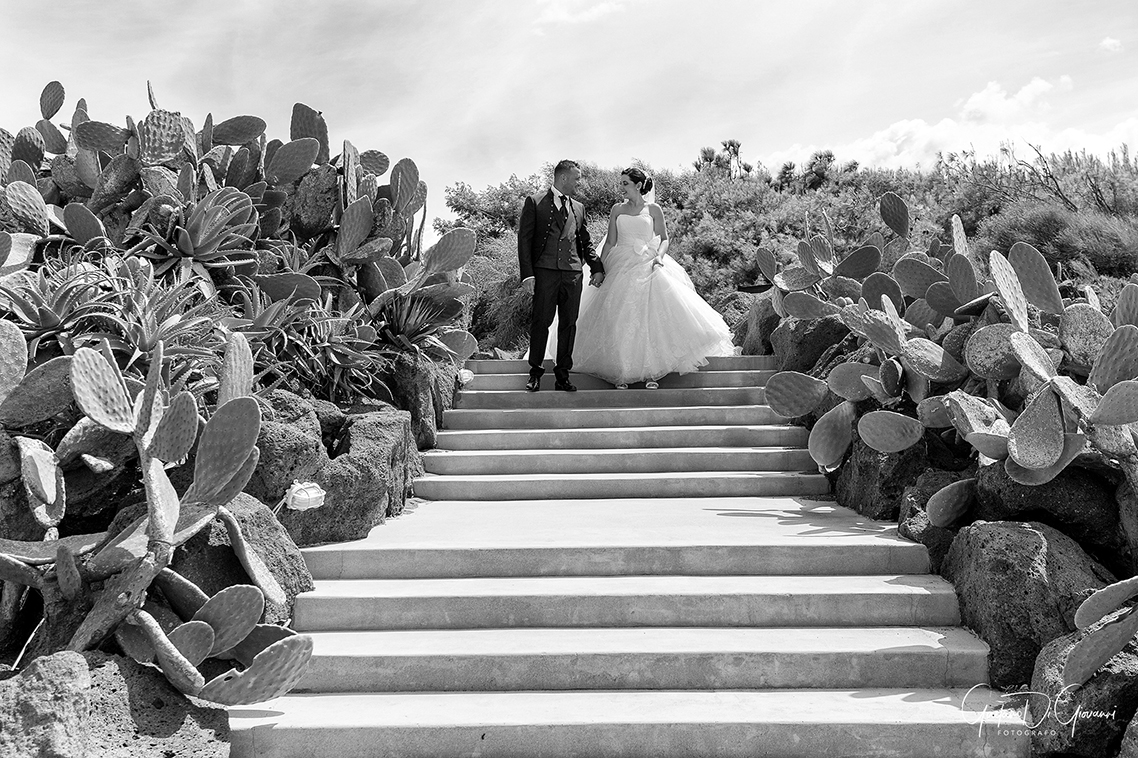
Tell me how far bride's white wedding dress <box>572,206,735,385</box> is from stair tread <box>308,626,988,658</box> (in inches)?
149

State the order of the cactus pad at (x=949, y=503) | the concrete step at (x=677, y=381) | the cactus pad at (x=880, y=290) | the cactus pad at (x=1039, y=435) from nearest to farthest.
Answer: the cactus pad at (x=1039, y=435) → the cactus pad at (x=949, y=503) → the cactus pad at (x=880, y=290) → the concrete step at (x=677, y=381)

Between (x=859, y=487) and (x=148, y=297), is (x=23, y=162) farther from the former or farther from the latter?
(x=859, y=487)

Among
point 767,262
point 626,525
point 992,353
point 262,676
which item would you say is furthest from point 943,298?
point 262,676

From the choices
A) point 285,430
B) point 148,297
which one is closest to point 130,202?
point 148,297

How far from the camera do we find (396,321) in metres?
6.31

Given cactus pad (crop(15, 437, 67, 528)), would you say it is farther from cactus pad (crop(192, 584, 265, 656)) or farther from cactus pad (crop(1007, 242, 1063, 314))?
cactus pad (crop(1007, 242, 1063, 314))

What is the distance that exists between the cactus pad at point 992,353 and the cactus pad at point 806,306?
1.56 metres

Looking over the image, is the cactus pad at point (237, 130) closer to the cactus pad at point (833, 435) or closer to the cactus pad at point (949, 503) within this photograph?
the cactus pad at point (833, 435)

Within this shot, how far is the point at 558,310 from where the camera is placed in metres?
7.62

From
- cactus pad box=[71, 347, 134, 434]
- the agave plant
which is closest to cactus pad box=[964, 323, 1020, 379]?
cactus pad box=[71, 347, 134, 434]

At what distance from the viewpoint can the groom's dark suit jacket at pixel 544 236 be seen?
283 inches

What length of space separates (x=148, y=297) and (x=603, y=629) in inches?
123

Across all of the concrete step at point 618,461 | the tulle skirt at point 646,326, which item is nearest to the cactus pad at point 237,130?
the concrete step at point 618,461

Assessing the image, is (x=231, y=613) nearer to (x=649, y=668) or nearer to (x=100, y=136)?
(x=649, y=668)
